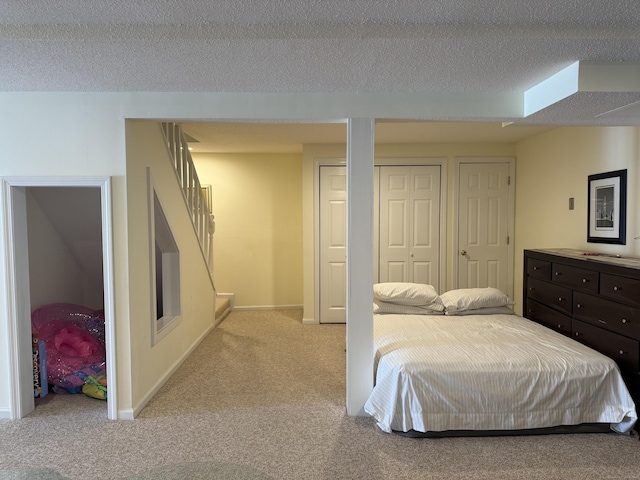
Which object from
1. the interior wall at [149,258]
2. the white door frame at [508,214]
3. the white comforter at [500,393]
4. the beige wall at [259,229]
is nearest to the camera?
the white comforter at [500,393]

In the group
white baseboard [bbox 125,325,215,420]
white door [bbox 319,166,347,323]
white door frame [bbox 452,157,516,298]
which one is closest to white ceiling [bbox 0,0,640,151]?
white baseboard [bbox 125,325,215,420]

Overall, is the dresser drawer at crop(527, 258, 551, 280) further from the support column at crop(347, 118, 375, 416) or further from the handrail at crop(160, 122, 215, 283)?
the handrail at crop(160, 122, 215, 283)

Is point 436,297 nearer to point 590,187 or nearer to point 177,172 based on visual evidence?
point 590,187

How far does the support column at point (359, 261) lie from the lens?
10.0 ft

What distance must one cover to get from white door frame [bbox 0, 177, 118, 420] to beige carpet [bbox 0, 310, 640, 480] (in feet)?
0.81

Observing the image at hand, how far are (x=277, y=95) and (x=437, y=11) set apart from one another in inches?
56.1

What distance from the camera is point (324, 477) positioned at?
2354mm

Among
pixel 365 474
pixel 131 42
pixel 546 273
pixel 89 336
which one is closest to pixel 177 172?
pixel 89 336

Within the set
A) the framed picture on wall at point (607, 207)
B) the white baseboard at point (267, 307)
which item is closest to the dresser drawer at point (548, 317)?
the framed picture on wall at point (607, 207)

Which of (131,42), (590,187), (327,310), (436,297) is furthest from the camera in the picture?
(327,310)

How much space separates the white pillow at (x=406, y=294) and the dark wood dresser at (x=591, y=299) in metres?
0.94

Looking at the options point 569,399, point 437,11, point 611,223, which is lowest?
point 569,399

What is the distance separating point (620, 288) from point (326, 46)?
2.45 meters

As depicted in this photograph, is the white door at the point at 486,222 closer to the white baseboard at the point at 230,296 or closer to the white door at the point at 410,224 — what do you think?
the white door at the point at 410,224
